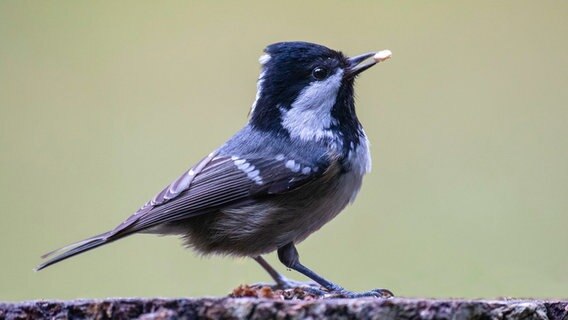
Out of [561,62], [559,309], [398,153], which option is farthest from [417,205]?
[559,309]

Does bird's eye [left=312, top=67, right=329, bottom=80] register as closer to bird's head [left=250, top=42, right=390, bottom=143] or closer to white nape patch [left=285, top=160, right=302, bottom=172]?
bird's head [left=250, top=42, right=390, bottom=143]

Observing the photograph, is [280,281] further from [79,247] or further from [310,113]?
[79,247]

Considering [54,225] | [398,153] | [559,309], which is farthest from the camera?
[398,153]

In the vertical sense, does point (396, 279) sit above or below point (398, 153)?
below

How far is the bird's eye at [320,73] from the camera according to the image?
358cm

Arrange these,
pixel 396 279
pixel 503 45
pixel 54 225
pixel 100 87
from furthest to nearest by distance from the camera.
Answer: pixel 503 45 < pixel 100 87 < pixel 54 225 < pixel 396 279

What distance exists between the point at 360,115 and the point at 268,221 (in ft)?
6.45

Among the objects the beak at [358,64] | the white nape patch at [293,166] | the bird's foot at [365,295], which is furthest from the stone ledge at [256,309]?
the beak at [358,64]

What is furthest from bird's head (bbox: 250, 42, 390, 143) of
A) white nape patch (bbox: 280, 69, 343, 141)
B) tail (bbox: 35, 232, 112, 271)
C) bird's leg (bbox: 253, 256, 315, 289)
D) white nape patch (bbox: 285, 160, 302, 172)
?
tail (bbox: 35, 232, 112, 271)

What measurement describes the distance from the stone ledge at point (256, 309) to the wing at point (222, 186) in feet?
3.40

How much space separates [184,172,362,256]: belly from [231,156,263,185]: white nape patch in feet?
0.31

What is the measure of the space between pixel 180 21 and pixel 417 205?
2.54 m

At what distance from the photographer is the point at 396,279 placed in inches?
181

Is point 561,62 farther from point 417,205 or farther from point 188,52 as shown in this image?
point 188,52
